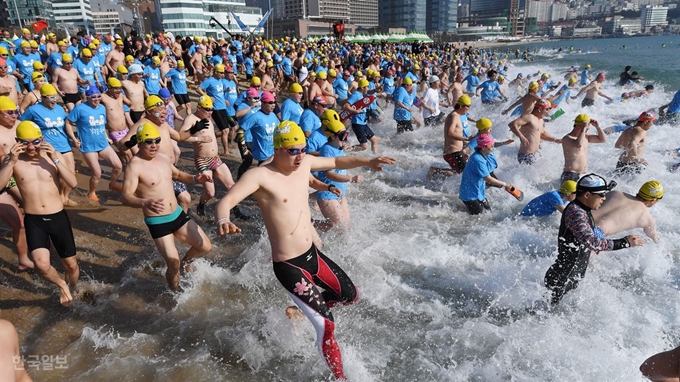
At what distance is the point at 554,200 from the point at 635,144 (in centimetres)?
257

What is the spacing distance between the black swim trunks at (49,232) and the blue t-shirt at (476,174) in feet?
16.4

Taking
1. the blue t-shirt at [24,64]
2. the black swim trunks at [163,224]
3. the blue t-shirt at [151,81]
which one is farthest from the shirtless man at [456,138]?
the blue t-shirt at [24,64]

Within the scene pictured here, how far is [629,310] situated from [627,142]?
3.76 meters

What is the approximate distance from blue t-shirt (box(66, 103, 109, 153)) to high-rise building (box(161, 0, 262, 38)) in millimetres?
80925

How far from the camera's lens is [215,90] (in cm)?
874

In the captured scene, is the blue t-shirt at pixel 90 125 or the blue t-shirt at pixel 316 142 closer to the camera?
the blue t-shirt at pixel 316 142

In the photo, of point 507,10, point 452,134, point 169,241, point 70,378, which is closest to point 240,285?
point 169,241

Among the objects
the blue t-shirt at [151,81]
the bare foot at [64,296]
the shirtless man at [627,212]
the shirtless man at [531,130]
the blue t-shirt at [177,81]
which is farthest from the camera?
the blue t-shirt at [177,81]

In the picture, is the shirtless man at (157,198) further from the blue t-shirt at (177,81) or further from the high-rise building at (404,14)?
the high-rise building at (404,14)

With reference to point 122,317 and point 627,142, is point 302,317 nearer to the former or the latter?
point 122,317

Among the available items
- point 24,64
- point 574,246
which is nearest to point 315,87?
point 574,246

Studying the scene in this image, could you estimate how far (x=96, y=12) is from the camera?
387 feet

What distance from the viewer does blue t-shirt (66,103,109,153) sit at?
6.07 metres

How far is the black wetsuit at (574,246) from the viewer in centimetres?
360
